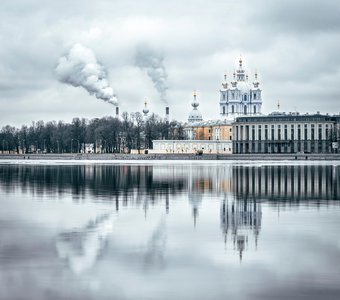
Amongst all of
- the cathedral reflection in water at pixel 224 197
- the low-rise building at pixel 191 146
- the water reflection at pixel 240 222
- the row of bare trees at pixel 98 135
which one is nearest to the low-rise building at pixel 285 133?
the low-rise building at pixel 191 146

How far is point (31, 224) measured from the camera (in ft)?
81.0

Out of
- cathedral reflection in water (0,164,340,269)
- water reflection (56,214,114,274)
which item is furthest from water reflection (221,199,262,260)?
water reflection (56,214,114,274)

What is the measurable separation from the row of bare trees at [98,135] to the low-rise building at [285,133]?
17033mm

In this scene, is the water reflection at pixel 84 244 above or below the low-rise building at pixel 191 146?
below

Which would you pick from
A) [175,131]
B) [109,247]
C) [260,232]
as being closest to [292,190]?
[260,232]

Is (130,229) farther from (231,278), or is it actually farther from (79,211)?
(231,278)

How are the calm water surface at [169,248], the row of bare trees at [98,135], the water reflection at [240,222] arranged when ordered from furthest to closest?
the row of bare trees at [98,135]
the water reflection at [240,222]
the calm water surface at [169,248]

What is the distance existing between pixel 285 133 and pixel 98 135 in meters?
41.6

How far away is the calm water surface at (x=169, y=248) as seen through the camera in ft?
49.1

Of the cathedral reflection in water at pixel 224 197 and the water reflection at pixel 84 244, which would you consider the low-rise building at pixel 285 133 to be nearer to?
the cathedral reflection in water at pixel 224 197

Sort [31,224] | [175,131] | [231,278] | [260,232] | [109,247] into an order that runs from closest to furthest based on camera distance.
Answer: [231,278] < [109,247] < [260,232] < [31,224] < [175,131]

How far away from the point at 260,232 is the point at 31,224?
7410mm

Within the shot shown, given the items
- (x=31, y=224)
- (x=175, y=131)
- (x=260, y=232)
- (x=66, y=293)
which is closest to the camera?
(x=66, y=293)

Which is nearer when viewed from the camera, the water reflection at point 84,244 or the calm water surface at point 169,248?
the calm water surface at point 169,248
